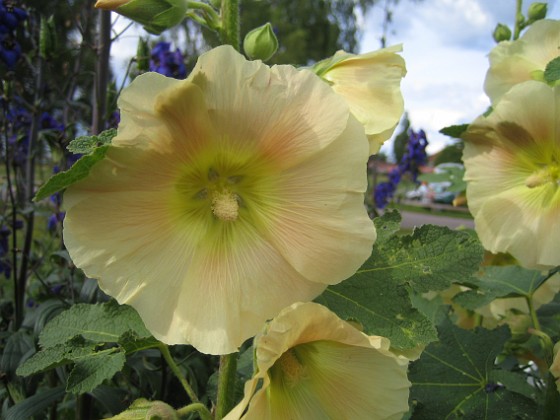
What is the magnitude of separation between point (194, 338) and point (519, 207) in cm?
76

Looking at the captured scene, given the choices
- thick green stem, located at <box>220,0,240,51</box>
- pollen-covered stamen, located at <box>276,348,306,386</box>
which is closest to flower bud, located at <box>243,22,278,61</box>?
thick green stem, located at <box>220,0,240,51</box>

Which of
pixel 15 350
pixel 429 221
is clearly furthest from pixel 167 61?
pixel 429 221

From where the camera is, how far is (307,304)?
577 millimetres

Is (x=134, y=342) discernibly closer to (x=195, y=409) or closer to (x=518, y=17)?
(x=195, y=409)

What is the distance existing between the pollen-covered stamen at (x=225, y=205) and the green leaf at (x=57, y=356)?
1.00ft

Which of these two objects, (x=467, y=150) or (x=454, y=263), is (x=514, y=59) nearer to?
(x=467, y=150)

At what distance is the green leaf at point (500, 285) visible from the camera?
1.07 m

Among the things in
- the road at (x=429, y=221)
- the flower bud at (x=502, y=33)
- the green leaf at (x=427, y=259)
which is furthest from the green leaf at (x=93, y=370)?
the road at (x=429, y=221)

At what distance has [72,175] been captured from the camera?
552 millimetres

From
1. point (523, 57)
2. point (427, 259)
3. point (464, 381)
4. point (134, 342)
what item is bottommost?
point (464, 381)

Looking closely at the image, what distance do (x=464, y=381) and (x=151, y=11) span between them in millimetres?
843

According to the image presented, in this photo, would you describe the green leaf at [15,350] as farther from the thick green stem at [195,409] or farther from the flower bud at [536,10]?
the flower bud at [536,10]

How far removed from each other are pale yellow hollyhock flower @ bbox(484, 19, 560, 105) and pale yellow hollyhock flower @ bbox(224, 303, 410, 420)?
0.80 metres

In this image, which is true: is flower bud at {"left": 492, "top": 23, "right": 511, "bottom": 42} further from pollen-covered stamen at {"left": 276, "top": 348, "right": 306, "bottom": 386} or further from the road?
the road
